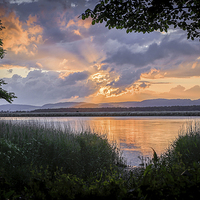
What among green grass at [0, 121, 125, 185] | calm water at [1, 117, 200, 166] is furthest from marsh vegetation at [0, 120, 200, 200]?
calm water at [1, 117, 200, 166]

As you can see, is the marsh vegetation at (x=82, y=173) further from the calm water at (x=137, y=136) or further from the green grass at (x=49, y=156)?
the calm water at (x=137, y=136)

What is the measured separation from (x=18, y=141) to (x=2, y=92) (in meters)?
5.91

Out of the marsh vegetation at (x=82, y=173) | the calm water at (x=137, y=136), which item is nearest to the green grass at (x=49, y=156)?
the marsh vegetation at (x=82, y=173)

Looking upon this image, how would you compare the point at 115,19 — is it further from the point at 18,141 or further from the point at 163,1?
the point at 18,141

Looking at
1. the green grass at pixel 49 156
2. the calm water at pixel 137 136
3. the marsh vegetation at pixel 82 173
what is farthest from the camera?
the calm water at pixel 137 136

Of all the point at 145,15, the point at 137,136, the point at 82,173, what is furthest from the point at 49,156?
the point at 137,136

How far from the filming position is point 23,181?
283 inches

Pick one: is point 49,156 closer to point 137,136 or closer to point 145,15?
point 145,15

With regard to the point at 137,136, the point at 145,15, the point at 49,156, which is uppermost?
the point at 145,15

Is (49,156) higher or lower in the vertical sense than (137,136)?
higher

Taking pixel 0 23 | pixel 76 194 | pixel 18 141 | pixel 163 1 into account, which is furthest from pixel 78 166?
pixel 0 23

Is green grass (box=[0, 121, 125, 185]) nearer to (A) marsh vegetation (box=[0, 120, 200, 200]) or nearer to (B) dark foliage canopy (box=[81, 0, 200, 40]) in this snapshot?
(A) marsh vegetation (box=[0, 120, 200, 200])

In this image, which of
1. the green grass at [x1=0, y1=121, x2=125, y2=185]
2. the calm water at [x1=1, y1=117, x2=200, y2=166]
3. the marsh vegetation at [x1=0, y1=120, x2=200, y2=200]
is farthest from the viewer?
the calm water at [x1=1, y1=117, x2=200, y2=166]

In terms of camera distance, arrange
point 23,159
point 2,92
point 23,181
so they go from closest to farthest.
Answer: point 23,181, point 23,159, point 2,92
